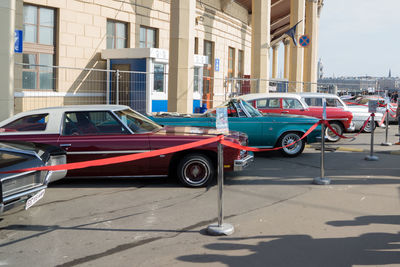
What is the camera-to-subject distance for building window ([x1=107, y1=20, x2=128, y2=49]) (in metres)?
18.7

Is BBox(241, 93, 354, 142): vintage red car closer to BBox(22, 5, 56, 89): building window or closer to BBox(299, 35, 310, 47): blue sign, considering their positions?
BBox(22, 5, 56, 89): building window

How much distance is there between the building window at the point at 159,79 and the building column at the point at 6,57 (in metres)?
6.61

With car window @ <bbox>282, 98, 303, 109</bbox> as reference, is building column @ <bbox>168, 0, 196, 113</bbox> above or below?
above

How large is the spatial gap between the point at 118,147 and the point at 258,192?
244cm

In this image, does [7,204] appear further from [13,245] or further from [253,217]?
[253,217]

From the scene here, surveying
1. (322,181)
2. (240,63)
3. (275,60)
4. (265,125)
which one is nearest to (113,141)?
(322,181)

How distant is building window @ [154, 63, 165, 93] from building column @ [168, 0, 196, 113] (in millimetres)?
712

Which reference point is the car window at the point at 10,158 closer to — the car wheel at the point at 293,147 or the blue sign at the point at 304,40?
the car wheel at the point at 293,147

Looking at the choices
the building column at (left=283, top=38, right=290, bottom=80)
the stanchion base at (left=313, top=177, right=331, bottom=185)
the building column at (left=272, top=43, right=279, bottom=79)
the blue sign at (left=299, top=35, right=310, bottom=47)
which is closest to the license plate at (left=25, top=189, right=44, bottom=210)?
the stanchion base at (left=313, top=177, right=331, bottom=185)

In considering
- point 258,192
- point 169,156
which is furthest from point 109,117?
point 258,192

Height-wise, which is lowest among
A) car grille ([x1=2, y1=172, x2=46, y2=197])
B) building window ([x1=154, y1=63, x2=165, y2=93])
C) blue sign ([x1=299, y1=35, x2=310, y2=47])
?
car grille ([x1=2, y1=172, x2=46, y2=197])

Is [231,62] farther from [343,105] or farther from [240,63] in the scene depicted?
[343,105]

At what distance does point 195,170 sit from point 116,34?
12772 millimetres

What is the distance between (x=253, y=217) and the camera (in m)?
5.88
